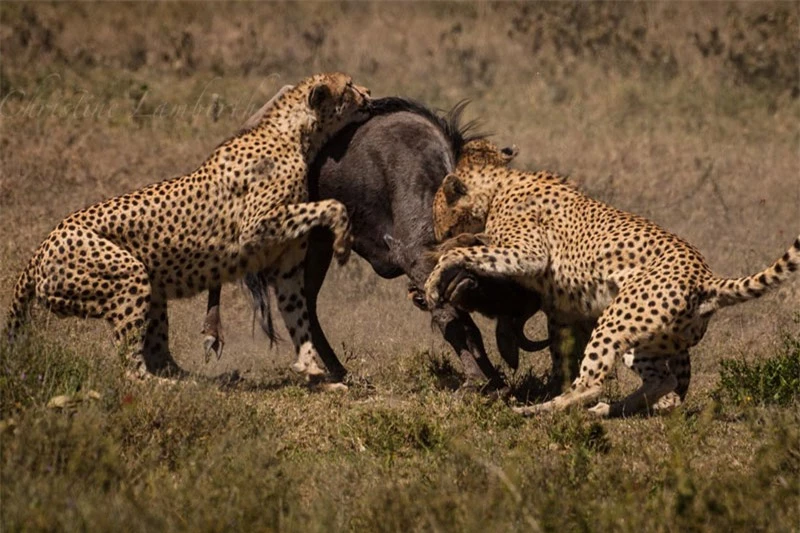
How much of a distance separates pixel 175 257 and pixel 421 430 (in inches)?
73.6

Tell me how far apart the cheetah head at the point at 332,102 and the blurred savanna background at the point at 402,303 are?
133cm

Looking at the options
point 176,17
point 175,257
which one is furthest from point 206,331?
point 176,17

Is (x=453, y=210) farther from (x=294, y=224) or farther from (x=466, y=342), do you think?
(x=294, y=224)

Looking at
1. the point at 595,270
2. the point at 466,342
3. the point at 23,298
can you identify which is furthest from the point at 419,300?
the point at 23,298

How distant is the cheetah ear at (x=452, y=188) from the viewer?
26.0ft

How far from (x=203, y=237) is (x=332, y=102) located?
42.9 inches

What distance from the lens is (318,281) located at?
8.66m

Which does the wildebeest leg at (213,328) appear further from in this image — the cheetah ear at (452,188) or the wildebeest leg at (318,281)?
the cheetah ear at (452,188)

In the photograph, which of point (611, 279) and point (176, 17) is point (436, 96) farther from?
point (611, 279)

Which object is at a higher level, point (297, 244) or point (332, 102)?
point (332, 102)

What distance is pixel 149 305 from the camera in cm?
764

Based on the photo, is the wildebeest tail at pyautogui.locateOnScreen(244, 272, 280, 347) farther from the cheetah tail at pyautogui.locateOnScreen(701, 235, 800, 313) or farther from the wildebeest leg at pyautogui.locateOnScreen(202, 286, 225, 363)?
the cheetah tail at pyautogui.locateOnScreen(701, 235, 800, 313)

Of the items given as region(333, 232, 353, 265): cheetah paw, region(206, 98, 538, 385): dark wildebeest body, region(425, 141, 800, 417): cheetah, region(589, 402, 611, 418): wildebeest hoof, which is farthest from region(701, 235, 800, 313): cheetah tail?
region(333, 232, 353, 265): cheetah paw

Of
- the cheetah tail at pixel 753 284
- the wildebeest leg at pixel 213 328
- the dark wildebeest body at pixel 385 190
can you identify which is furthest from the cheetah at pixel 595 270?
the wildebeest leg at pixel 213 328
